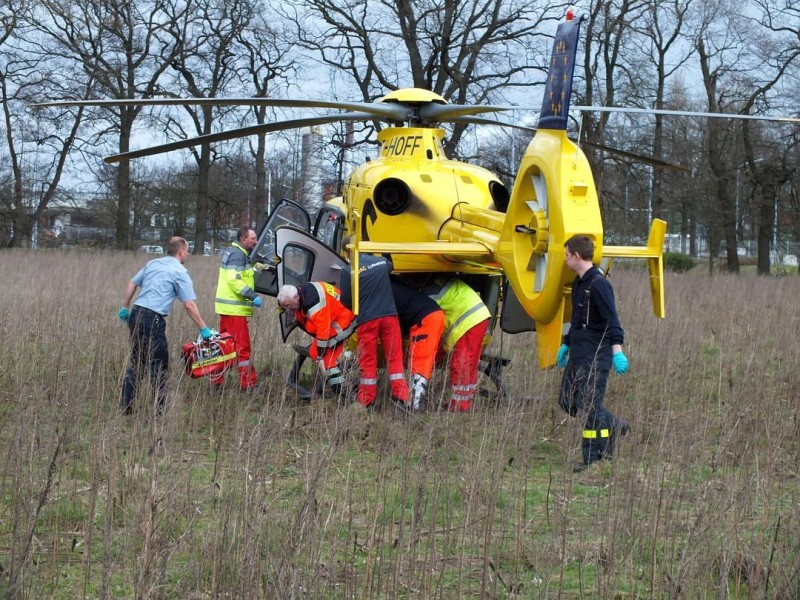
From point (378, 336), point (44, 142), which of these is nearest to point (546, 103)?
point (378, 336)

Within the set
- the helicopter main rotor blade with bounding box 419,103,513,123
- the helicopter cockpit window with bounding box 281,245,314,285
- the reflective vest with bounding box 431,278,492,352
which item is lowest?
the reflective vest with bounding box 431,278,492,352

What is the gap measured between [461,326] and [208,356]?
2.21m

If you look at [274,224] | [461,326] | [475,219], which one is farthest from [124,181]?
[475,219]

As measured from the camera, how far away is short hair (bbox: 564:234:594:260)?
6.15 metres

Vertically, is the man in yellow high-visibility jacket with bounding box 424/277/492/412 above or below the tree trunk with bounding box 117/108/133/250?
below

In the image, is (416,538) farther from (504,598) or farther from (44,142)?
(44,142)

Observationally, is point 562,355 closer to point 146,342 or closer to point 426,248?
point 426,248

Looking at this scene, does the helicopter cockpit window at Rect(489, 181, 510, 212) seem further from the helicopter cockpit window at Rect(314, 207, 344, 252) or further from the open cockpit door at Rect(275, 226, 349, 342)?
the helicopter cockpit window at Rect(314, 207, 344, 252)

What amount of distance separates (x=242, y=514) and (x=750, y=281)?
1900 cm

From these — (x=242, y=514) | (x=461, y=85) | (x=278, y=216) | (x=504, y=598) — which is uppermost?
(x=461, y=85)

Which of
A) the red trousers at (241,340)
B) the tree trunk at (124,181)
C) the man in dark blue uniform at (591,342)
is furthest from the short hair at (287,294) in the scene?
the tree trunk at (124,181)

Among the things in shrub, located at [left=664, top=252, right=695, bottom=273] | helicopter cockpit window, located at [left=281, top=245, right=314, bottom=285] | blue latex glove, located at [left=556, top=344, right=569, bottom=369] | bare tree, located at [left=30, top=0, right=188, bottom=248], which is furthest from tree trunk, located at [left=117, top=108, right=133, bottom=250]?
blue latex glove, located at [left=556, top=344, right=569, bottom=369]

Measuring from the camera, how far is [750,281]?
21.0m

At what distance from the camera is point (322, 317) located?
313 inches
